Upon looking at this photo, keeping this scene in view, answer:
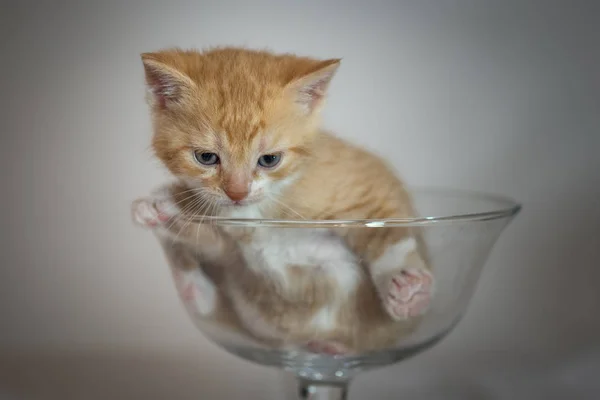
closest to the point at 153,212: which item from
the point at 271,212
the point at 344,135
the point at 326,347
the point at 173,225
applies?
the point at 173,225

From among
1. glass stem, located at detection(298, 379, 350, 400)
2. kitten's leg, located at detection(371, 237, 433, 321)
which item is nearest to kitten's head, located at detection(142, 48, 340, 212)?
kitten's leg, located at detection(371, 237, 433, 321)

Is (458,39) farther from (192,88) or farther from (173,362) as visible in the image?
(173,362)

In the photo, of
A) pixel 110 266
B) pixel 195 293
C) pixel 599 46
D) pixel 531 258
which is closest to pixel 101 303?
pixel 110 266

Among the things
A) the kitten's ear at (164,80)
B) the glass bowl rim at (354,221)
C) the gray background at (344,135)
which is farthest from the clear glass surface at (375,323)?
the gray background at (344,135)

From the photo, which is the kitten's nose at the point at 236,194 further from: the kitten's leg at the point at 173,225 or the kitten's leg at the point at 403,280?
the kitten's leg at the point at 403,280

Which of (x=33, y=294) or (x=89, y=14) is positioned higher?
(x=89, y=14)

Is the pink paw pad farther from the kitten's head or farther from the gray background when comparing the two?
the gray background
